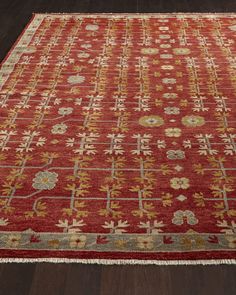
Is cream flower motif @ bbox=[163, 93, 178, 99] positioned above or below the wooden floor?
below

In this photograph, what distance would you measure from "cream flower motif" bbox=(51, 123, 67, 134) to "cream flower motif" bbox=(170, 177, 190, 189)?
2.33 feet

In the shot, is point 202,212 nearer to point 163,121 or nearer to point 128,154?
point 128,154

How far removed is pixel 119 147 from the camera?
2.40m

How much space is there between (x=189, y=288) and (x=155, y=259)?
169 mm

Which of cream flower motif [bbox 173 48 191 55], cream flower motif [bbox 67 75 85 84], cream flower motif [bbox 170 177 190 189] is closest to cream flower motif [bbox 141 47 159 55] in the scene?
cream flower motif [bbox 173 48 191 55]

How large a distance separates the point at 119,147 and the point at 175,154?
28 centimetres

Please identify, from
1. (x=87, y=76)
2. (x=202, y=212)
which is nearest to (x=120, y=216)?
(x=202, y=212)

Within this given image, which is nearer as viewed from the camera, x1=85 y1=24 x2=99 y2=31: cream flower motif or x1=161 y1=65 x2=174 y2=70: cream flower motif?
x1=161 y1=65 x2=174 y2=70: cream flower motif

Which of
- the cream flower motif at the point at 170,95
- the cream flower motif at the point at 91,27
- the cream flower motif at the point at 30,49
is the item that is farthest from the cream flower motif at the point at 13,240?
the cream flower motif at the point at 91,27

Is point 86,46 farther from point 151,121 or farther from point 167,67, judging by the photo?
point 151,121

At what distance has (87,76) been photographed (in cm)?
319

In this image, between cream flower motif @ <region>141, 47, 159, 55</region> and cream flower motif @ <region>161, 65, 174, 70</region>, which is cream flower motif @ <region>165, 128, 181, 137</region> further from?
cream flower motif @ <region>141, 47, 159, 55</region>

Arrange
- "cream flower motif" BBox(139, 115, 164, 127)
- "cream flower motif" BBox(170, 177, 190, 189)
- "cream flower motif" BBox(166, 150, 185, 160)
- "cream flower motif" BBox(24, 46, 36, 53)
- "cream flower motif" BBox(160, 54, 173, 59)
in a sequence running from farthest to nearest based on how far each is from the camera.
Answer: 1. "cream flower motif" BBox(24, 46, 36, 53)
2. "cream flower motif" BBox(160, 54, 173, 59)
3. "cream flower motif" BBox(139, 115, 164, 127)
4. "cream flower motif" BBox(166, 150, 185, 160)
5. "cream flower motif" BBox(170, 177, 190, 189)

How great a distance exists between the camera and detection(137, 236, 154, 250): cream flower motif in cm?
181
